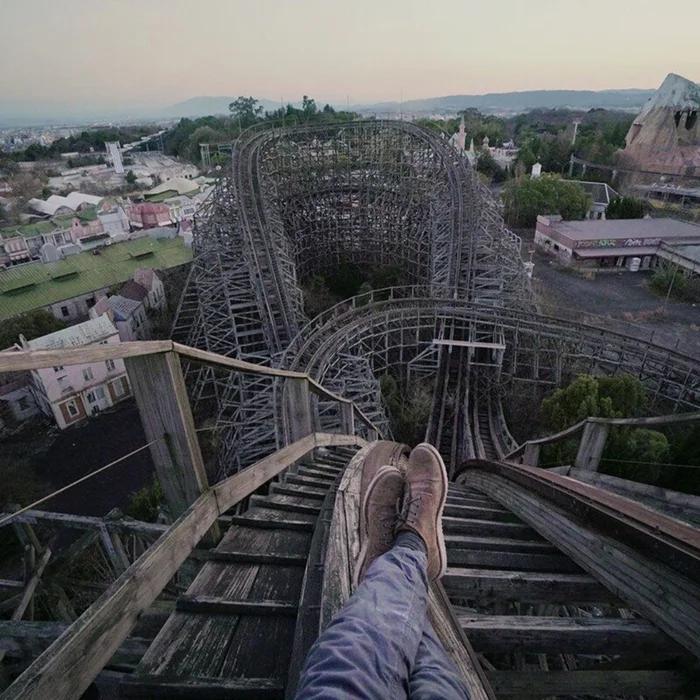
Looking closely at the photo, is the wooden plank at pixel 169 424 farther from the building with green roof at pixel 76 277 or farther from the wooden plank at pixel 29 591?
the building with green roof at pixel 76 277

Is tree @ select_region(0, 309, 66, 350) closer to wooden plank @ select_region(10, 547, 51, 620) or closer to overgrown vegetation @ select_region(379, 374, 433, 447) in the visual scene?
overgrown vegetation @ select_region(379, 374, 433, 447)

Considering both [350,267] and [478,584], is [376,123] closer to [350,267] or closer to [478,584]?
[350,267]

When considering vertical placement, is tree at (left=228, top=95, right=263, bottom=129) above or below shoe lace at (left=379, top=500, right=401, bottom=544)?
above

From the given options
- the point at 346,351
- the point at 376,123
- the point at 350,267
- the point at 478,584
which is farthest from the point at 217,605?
the point at 376,123

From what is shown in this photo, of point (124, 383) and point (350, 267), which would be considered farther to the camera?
point (350, 267)

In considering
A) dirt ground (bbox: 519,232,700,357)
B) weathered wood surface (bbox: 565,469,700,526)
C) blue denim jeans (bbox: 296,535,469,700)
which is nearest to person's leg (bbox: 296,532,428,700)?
blue denim jeans (bbox: 296,535,469,700)

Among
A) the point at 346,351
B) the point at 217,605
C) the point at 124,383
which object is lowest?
the point at 124,383
